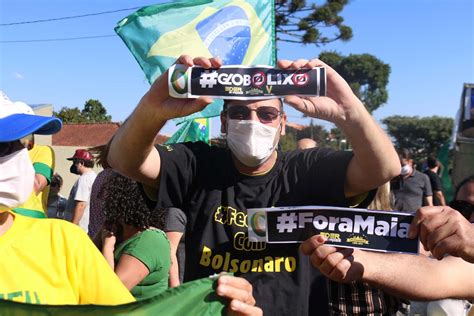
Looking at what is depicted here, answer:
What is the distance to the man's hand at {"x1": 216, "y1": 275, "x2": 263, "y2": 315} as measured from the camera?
5.55 ft

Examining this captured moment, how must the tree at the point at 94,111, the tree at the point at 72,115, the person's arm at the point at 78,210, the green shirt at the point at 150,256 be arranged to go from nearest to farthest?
the green shirt at the point at 150,256
the person's arm at the point at 78,210
the tree at the point at 72,115
the tree at the point at 94,111

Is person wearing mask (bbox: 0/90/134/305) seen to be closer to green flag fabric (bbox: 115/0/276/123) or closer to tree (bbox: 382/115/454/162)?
green flag fabric (bbox: 115/0/276/123)

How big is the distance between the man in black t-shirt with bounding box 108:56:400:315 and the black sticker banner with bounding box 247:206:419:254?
14 cm

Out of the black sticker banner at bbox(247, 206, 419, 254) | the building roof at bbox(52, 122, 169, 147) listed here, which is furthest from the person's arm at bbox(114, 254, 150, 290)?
the building roof at bbox(52, 122, 169, 147)

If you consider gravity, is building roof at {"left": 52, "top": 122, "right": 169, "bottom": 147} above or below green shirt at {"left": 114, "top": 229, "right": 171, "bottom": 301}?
above

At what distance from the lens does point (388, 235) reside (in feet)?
7.13

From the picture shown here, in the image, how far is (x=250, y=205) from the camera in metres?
2.36

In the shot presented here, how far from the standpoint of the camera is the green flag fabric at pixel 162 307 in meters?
1.52

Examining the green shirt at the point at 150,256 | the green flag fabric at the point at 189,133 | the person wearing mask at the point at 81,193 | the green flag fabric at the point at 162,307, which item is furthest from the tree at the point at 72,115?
the green flag fabric at the point at 162,307

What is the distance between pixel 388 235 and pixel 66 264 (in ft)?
3.69

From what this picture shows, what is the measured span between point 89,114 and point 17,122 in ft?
131

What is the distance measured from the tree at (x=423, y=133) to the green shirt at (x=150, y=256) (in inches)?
2221

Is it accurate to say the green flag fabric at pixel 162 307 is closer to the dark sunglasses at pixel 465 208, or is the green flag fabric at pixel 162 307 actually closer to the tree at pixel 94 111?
the dark sunglasses at pixel 465 208

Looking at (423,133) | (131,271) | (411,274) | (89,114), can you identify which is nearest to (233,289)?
(411,274)
